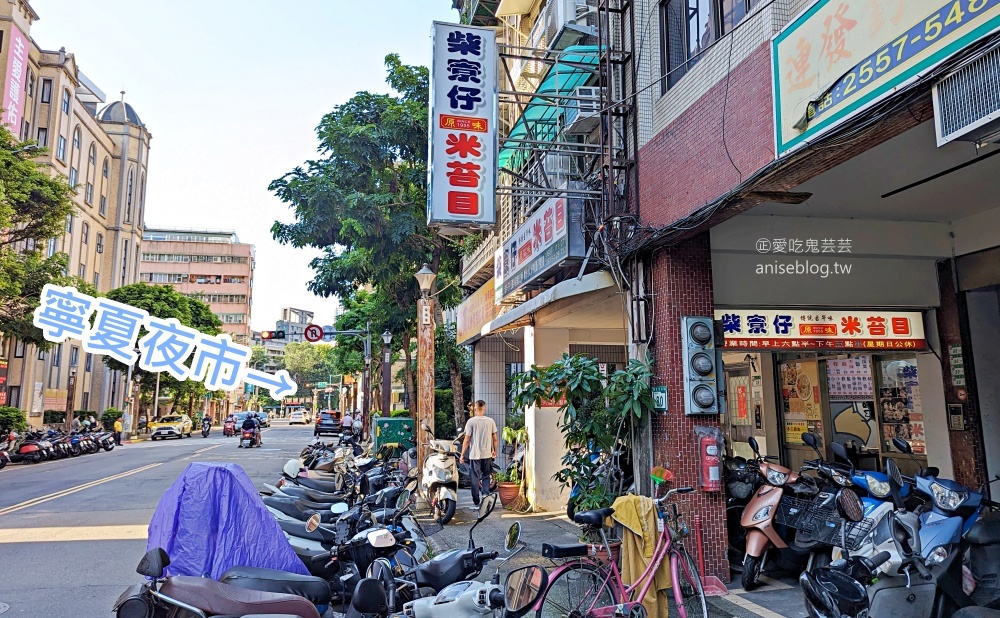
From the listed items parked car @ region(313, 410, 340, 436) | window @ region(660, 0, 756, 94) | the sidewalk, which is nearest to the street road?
the sidewalk

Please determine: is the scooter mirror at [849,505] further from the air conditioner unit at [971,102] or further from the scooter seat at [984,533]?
the air conditioner unit at [971,102]

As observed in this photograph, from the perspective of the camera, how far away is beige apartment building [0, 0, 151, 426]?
31678mm

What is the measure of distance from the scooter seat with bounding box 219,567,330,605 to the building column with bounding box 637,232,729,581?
374 cm

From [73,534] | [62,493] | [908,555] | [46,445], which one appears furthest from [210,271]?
[908,555]

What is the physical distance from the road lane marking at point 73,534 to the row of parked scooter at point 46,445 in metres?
12.6

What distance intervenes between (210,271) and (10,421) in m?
65.9

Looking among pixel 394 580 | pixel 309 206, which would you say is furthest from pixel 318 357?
pixel 394 580

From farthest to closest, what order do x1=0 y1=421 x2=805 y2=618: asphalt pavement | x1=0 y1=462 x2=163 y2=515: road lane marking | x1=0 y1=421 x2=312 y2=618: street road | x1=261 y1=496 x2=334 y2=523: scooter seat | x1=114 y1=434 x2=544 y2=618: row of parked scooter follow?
x1=0 y1=462 x2=163 y2=515: road lane marking → x1=261 y1=496 x2=334 y2=523: scooter seat → x1=0 y1=421 x2=312 y2=618: street road → x1=0 y1=421 x2=805 y2=618: asphalt pavement → x1=114 y1=434 x2=544 y2=618: row of parked scooter

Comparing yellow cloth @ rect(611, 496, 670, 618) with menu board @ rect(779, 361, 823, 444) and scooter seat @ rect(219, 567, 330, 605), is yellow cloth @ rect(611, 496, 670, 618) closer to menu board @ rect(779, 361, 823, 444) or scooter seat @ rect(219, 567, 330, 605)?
scooter seat @ rect(219, 567, 330, 605)

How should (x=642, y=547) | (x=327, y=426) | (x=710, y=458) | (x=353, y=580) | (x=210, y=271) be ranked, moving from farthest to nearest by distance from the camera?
(x=210, y=271) → (x=327, y=426) → (x=710, y=458) → (x=642, y=547) → (x=353, y=580)

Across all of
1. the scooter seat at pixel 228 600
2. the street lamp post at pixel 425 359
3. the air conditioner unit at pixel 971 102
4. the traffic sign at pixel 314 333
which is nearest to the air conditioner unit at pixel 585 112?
the street lamp post at pixel 425 359

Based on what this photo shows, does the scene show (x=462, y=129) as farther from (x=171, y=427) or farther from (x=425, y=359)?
(x=171, y=427)

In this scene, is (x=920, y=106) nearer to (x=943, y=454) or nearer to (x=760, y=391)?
(x=943, y=454)

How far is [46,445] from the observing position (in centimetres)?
2281
